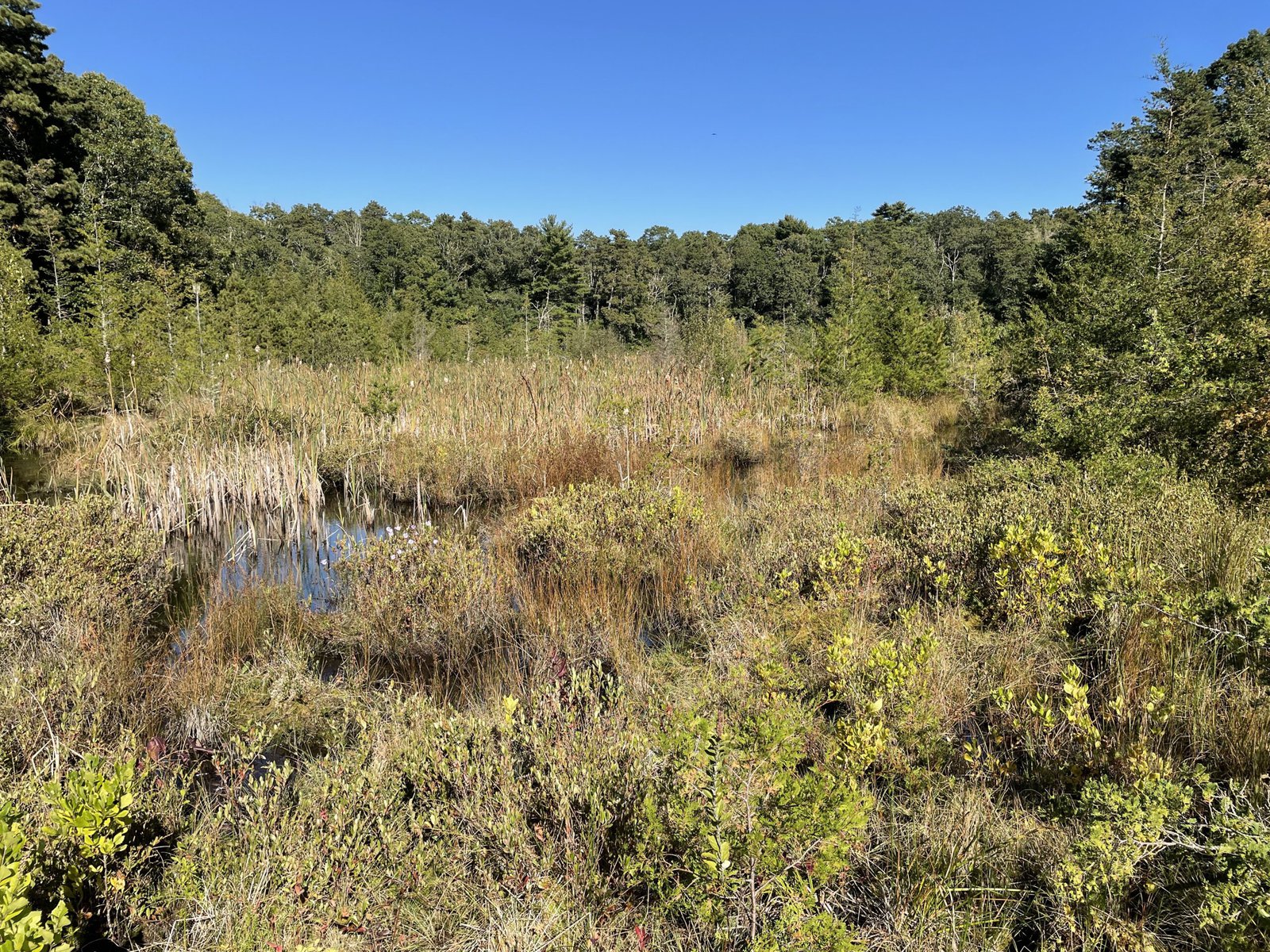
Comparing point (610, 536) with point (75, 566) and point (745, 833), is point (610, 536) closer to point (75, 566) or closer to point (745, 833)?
point (745, 833)

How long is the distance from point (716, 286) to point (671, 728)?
4329cm

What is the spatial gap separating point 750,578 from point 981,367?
9.64 metres

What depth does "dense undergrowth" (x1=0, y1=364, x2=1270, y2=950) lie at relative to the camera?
5.43 feet

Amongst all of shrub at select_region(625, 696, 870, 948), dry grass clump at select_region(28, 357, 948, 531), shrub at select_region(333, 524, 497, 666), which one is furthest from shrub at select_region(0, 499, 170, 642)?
shrub at select_region(625, 696, 870, 948)

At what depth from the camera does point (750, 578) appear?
4.16m

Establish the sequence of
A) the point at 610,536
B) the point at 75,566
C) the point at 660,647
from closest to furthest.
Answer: the point at 75,566
the point at 660,647
the point at 610,536

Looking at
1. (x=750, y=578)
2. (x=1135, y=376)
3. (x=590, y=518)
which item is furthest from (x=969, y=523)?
(x=590, y=518)

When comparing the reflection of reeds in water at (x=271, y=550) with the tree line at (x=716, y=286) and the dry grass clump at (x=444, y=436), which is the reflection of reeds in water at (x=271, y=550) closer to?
the dry grass clump at (x=444, y=436)

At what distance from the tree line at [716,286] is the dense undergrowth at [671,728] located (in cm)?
118

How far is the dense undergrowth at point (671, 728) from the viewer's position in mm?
1654

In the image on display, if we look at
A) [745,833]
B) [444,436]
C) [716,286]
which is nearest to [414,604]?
[745,833]

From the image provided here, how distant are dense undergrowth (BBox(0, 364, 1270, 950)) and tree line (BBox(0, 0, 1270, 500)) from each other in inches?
46.5

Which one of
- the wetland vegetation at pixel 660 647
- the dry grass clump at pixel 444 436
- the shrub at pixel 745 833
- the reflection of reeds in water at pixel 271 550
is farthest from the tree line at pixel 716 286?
the shrub at pixel 745 833

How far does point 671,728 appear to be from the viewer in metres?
2.13
